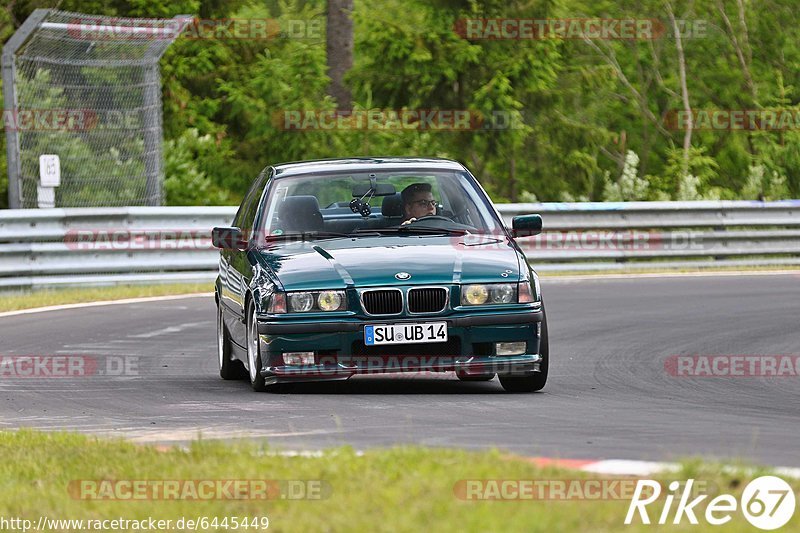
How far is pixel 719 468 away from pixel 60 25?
15.5 metres

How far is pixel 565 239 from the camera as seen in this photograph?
891 inches

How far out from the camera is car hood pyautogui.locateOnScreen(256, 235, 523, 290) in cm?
995

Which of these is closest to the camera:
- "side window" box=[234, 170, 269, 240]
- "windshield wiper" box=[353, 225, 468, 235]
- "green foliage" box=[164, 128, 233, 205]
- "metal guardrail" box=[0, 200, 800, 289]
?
"windshield wiper" box=[353, 225, 468, 235]

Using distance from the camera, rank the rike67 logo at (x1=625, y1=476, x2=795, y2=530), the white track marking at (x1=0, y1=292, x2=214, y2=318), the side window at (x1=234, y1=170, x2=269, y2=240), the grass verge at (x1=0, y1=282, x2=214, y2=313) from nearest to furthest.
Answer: the rike67 logo at (x1=625, y1=476, x2=795, y2=530) < the side window at (x1=234, y1=170, x2=269, y2=240) < the white track marking at (x1=0, y1=292, x2=214, y2=318) < the grass verge at (x1=0, y1=282, x2=214, y2=313)

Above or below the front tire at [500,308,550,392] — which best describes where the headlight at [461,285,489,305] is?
above

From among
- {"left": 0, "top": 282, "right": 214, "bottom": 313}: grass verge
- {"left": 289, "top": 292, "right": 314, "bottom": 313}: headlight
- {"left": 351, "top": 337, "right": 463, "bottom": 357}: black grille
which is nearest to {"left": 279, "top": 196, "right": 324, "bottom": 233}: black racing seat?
{"left": 289, "top": 292, "right": 314, "bottom": 313}: headlight

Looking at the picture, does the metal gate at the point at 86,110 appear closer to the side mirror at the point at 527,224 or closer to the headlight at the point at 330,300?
the side mirror at the point at 527,224

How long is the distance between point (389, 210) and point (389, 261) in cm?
116

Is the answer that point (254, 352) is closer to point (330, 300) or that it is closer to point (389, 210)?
point (330, 300)

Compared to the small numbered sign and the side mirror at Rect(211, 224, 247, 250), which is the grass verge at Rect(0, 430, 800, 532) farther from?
the small numbered sign

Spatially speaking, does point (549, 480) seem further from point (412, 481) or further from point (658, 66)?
point (658, 66)

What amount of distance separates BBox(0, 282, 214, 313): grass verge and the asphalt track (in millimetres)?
821

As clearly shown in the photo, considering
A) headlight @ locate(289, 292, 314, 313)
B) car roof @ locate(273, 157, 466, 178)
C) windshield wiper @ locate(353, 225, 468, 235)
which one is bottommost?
headlight @ locate(289, 292, 314, 313)

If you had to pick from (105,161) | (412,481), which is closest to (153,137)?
(105,161)
